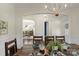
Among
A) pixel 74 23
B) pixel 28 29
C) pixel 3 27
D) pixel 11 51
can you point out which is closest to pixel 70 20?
pixel 74 23

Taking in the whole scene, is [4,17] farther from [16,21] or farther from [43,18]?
[43,18]

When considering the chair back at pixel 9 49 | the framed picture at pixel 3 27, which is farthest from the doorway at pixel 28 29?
the chair back at pixel 9 49

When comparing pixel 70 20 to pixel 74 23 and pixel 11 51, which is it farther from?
pixel 11 51

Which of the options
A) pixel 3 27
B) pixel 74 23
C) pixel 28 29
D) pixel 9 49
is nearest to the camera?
pixel 9 49

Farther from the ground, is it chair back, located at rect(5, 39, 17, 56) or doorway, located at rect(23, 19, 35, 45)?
doorway, located at rect(23, 19, 35, 45)

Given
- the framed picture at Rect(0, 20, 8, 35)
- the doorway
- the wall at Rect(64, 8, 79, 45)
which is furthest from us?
the doorway

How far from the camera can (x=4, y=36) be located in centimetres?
426

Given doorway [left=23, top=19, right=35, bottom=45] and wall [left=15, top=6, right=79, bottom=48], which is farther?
doorway [left=23, top=19, right=35, bottom=45]

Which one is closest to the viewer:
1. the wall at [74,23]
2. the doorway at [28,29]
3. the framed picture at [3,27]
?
the framed picture at [3,27]

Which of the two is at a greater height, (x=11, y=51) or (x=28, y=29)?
(x=28, y=29)

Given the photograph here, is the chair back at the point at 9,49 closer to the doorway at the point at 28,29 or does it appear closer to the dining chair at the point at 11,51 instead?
the dining chair at the point at 11,51

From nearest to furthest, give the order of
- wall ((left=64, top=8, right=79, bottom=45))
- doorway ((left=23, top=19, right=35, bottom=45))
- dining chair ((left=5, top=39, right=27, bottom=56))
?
dining chair ((left=5, top=39, right=27, bottom=56))
wall ((left=64, top=8, right=79, bottom=45))
doorway ((left=23, top=19, right=35, bottom=45))

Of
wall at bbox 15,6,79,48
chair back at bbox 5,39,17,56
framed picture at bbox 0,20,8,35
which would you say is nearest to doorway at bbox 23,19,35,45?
wall at bbox 15,6,79,48

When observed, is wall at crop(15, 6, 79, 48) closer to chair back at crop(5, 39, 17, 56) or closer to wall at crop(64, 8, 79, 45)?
wall at crop(64, 8, 79, 45)
